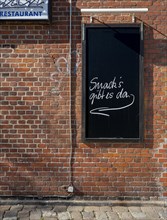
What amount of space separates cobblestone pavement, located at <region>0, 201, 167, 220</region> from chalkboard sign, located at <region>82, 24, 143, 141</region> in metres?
1.14

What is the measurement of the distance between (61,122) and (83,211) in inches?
58.8

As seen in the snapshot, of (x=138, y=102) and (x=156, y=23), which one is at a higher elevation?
(x=156, y=23)

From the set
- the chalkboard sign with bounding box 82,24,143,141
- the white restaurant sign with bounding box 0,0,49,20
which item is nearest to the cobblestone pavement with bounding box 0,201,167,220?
the chalkboard sign with bounding box 82,24,143,141

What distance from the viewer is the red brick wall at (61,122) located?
17.8 ft

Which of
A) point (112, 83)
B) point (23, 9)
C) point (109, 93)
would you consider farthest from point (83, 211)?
point (23, 9)

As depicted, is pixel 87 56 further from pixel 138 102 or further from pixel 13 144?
pixel 13 144

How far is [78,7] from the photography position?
17.8 feet

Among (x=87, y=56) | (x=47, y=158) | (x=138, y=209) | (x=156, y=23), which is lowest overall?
(x=138, y=209)

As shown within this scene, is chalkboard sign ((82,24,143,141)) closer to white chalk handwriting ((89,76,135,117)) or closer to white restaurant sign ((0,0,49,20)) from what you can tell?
white chalk handwriting ((89,76,135,117))

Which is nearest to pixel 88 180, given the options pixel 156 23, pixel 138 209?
pixel 138 209

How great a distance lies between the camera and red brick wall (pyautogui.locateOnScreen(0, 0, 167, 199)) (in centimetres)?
543

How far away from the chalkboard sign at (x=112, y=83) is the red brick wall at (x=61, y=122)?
144 mm

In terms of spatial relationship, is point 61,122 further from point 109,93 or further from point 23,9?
point 23,9

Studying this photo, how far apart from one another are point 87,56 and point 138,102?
45.8 inches
